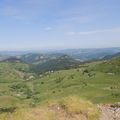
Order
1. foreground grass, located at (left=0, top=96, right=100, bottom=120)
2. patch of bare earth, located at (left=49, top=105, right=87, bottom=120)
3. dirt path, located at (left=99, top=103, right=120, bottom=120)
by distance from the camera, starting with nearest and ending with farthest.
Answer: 1. foreground grass, located at (left=0, top=96, right=100, bottom=120)
2. patch of bare earth, located at (left=49, top=105, right=87, bottom=120)
3. dirt path, located at (left=99, top=103, right=120, bottom=120)

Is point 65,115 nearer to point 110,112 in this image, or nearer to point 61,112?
point 61,112

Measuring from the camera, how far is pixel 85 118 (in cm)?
2262

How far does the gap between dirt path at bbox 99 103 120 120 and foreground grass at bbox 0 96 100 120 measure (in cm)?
87

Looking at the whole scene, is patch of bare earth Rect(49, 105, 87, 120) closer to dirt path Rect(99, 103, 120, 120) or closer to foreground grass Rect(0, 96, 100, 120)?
foreground grass Rect(0, 96, 100, 120)

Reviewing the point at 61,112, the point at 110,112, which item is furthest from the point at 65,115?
the point at 110,112

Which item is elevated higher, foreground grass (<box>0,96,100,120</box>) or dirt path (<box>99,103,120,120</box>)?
foreground grass (<box>0,96,100,120</box>)

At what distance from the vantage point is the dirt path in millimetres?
24337

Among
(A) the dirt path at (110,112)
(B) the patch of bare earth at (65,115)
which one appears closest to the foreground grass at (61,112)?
(B) the patch of bare earth at (65,115)

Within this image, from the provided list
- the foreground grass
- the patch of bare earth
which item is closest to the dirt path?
the foreground grass

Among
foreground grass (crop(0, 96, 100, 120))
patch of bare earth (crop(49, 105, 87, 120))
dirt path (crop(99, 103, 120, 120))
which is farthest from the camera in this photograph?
dirt path (crop(99, 103, 120, 120))

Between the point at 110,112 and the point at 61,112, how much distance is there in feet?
16.7

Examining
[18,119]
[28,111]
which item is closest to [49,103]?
[28,111]

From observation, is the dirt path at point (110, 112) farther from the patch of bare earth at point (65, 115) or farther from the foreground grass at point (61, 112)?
the patch of bare earth at point (65, 115)

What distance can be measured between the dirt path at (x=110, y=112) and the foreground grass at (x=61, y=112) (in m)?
0.87
